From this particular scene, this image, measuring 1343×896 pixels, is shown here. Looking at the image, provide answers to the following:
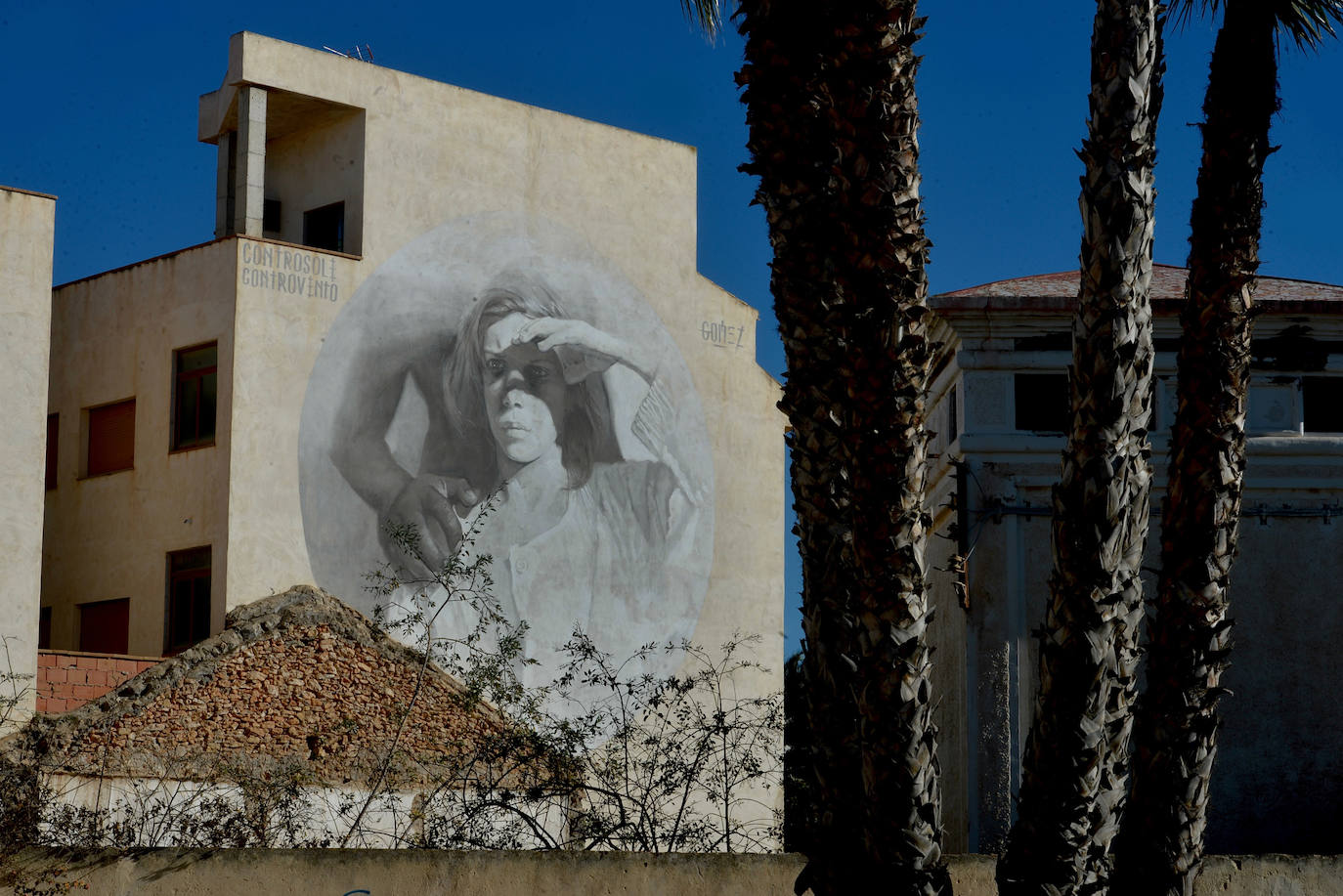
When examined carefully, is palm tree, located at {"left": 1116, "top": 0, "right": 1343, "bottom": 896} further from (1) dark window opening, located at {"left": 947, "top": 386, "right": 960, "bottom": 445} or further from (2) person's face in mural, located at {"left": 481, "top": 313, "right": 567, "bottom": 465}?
(2) person's face in mural, located at {"left": 481, "top": 313, "right": 567, "bottom": 465}

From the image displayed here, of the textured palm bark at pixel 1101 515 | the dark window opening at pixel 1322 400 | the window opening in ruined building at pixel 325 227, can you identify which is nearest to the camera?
the textured palm bark at pixel 1101 515

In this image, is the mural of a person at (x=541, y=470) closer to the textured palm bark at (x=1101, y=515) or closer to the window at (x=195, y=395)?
the window at (x=195, y=395)

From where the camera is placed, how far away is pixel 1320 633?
50.2ft

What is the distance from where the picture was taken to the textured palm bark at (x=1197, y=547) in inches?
354

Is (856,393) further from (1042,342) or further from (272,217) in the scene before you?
(272,217)

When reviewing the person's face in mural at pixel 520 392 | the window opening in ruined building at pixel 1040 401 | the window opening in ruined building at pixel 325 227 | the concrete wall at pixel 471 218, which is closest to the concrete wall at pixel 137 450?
the concrete wall at pixel 471 218

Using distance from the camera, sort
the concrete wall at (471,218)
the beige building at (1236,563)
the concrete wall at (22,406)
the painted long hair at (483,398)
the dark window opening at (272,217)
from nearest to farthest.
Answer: the beige building at (1236,563) < the concrete wall at (22,406) < the concrete wall at (471,218) < the painted long hair at (483,398) < the dark window opening at (272,217)

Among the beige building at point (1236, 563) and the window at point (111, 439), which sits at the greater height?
the window at point (111, 439)

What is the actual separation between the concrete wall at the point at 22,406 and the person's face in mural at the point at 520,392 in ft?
29.9

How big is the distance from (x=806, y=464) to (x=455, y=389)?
2276cm

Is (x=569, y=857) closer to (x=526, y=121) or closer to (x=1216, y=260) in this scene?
(x=1216, y=260)

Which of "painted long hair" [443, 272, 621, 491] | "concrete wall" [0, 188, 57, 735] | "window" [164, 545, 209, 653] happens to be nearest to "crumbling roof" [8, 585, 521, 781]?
"window" [164, 545, 209, 653]

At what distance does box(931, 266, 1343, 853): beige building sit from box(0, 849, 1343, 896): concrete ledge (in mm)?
5288

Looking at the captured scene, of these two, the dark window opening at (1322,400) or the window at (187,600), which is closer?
the dark window opening at (1322,400)
